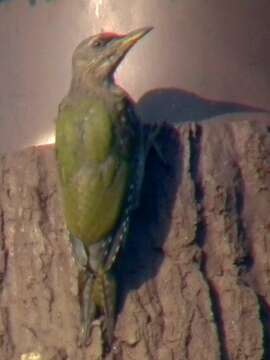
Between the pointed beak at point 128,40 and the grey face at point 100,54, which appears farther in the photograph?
the grey face at point 100,54

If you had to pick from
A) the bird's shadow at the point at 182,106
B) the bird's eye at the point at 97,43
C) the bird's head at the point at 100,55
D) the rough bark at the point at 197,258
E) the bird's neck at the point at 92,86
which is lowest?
the rough bark at the point at 197,258

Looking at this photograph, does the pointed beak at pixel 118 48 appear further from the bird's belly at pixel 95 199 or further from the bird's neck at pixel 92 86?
the bird's belly at pixel 95 199

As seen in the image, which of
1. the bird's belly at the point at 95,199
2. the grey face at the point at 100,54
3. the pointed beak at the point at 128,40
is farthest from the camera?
the grey face at the point at 100,54

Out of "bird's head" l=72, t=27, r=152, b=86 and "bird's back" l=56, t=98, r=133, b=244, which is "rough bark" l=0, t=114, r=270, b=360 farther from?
"bird's head" l=72, t=27, r=152, b=86

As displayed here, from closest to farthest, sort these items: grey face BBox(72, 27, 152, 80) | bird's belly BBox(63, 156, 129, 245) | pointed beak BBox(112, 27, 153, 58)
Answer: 1. bird's belly BBox(63, 156, 129, 245)
2. pointed beak BBox(112, 27, 153, 58)
3. grey face BBox(72, 27, 152, 80)

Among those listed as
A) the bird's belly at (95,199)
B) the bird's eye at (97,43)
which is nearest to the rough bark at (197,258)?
the bird's belly at (95,199)

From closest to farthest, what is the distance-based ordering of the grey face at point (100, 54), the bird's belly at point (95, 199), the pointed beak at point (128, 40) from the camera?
the bird's belly at point (95, 199)
the pointed beak at point (128, 40)
the grey face at point (100, 54)

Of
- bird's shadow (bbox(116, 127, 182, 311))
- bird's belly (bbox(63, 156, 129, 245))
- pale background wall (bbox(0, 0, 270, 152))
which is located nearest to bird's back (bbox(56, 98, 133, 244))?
bird's belly (bbox(63, 156, 129, 245))
